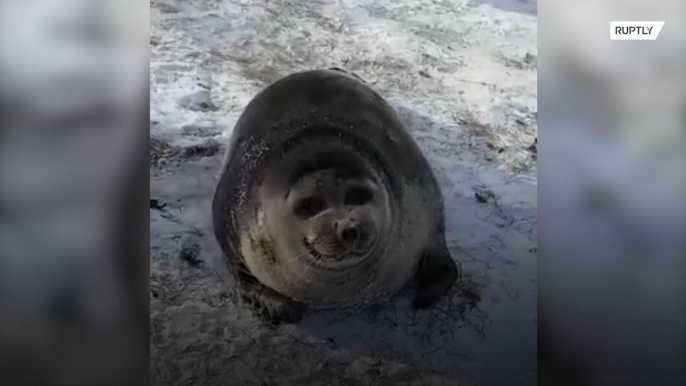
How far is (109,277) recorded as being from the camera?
141 centimetres

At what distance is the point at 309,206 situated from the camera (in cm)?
140

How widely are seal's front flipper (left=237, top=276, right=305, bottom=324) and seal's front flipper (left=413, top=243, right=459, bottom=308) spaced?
28 centimetres

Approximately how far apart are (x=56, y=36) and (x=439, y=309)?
109 cm

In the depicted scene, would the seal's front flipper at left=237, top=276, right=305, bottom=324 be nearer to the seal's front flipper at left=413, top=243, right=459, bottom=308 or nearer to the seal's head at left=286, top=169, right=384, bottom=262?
the seal's head at left=286, top=169, right=384, bottom=262

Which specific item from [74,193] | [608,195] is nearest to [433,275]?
[608,195]

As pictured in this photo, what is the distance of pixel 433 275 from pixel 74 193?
85 cm

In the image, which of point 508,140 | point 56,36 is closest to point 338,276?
point 508,140

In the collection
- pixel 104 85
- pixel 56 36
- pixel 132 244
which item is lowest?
pixel 132 244

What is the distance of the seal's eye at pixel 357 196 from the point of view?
4.63 feet

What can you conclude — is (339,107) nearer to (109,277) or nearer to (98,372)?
(109,277)

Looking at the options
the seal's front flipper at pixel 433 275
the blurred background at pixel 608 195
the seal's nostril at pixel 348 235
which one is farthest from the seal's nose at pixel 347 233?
the blurred background at pixel 608 195

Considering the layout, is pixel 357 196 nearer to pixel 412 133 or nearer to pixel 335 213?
pixel 335 213

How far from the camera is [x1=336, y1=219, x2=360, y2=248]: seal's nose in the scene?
1379mm

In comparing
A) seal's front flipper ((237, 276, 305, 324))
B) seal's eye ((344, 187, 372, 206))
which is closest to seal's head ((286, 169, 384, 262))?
seal's eye ((344, 187, 372, 206))
